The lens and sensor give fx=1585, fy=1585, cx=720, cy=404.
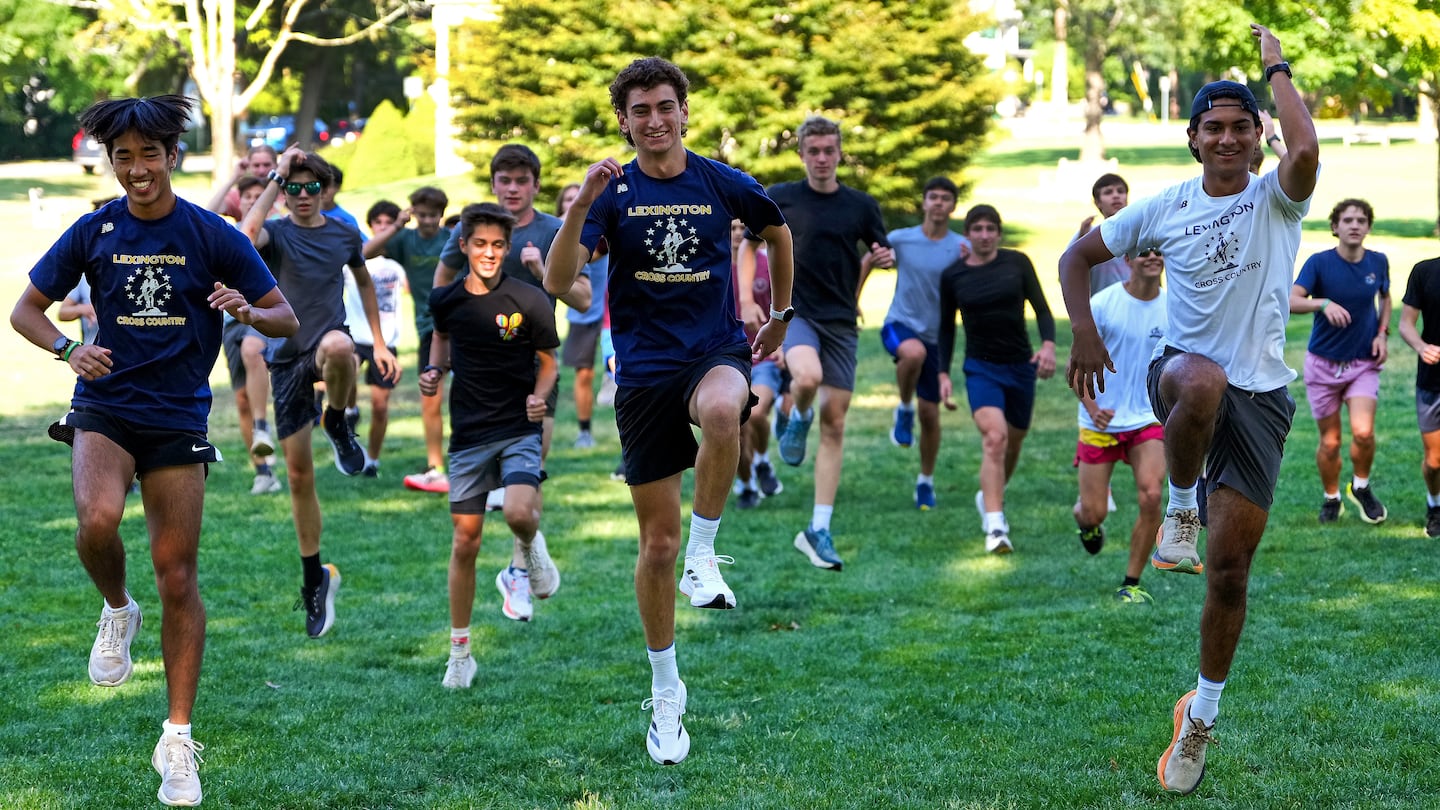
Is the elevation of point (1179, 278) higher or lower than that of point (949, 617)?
higher

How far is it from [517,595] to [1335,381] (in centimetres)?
625

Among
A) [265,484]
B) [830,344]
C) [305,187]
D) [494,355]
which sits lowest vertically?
[265,484]

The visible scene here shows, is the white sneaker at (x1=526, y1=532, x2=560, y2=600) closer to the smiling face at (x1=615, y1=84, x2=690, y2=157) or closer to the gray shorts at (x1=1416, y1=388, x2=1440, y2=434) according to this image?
the smiling face at (x1=615, y1=84, x2=690, y2=157)

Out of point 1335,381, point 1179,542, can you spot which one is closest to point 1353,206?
point 1335,381

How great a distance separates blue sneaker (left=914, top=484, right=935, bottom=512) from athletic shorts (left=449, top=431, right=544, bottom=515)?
17.8 feet

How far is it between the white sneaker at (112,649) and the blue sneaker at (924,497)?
7.60 meters

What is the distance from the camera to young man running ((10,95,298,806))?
5.94m

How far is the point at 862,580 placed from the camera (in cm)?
1064

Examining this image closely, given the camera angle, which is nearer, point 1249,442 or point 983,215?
point 1249,442

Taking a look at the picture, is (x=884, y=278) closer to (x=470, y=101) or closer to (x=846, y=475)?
(x=470, y=101)

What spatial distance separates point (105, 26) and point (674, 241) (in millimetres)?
45062

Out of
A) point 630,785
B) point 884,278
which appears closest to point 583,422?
point 630,785

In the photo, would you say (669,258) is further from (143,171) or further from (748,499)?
(748,499)

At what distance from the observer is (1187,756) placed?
6176 millimetres
